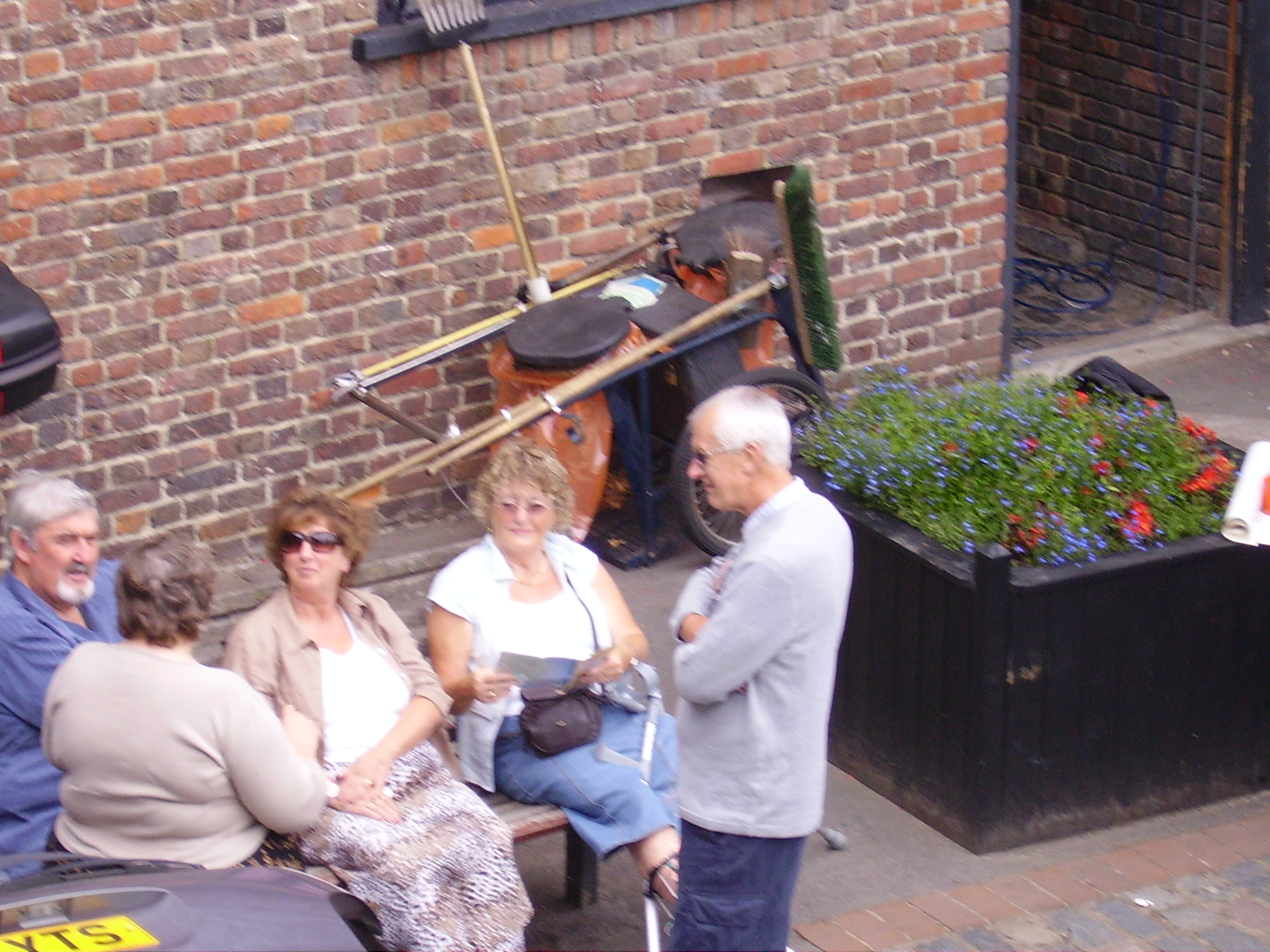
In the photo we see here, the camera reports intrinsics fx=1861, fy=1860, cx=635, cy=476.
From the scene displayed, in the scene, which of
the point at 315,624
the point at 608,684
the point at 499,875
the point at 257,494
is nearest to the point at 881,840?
the point at 608,684

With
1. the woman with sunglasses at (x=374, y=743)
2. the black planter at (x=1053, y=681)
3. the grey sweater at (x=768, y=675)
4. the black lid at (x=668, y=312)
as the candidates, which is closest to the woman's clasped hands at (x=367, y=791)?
the woman with sunglasses at (x=374, y=743)

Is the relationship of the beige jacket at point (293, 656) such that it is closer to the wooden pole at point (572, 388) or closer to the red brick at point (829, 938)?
the red brick at point (829, 938)

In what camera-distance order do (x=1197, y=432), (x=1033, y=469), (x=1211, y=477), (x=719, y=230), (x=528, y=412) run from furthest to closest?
(x=719, y=230) → (x=528, y=412) → (x=1197, y=432) → (x=1211, y=477) → (x=1033, y=469)

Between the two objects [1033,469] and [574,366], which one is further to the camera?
[574,366]

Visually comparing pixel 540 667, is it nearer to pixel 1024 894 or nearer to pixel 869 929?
pixel 869 929

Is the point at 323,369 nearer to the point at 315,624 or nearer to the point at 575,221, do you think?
the point at 575,221

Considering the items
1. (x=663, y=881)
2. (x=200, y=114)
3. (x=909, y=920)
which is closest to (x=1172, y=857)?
(x=909, y=920)

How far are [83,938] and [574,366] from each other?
135 inches

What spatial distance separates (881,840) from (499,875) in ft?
4.34

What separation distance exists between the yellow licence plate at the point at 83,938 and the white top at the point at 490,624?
1525 millimetres

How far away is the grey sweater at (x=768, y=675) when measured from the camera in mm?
3488

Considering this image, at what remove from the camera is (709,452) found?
3.61 meters

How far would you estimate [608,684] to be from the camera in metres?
4.52

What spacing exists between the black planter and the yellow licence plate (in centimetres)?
249
